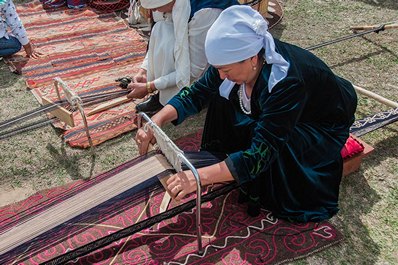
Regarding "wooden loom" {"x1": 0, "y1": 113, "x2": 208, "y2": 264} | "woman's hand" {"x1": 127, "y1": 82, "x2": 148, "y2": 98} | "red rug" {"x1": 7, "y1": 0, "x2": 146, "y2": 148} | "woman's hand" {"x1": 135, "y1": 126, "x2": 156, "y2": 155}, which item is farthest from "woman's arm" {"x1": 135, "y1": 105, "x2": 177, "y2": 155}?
"red rug" {"x1": 7, "y1": 0, "x2": 146, "y2": 148}

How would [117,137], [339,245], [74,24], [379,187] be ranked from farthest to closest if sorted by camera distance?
[74,24] < [117,137] < [379,187] < [339,245]

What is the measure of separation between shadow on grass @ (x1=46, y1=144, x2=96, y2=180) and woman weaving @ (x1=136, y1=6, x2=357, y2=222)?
0.89 metres

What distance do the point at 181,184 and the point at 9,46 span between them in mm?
3487

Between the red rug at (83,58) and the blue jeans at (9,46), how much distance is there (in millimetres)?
87

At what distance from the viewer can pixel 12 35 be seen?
4.62 meters

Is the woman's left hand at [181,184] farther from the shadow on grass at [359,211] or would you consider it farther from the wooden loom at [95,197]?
the shadow on grass at [359,211]

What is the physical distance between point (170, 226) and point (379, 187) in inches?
56.9

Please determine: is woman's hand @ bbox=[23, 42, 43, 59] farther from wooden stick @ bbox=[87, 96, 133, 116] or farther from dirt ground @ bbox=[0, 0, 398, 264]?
wooden stick @ bbox=[87, 96, 133, 116]

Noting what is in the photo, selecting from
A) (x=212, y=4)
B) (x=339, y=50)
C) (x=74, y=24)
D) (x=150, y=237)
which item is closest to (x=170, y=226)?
(x=150, y=237)

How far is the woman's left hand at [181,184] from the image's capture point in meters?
1.92

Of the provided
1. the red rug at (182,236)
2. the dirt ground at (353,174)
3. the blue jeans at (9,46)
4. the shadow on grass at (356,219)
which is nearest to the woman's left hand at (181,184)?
the red rug at (182,236)

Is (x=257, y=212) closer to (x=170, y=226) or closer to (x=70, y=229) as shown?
(x=170, y=226)

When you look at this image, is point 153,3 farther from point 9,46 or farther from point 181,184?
point 9,46

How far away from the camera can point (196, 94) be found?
2516 millimetres
